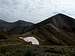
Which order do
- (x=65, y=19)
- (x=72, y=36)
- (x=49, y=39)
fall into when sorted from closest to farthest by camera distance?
(x=49, y=39), (x=72, y=36), (x=65, y=19)

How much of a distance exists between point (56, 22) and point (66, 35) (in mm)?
29060

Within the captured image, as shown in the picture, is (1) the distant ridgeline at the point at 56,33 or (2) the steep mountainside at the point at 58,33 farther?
(2) the steep mountainside at the point at 58,33

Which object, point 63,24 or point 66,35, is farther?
point 63,24

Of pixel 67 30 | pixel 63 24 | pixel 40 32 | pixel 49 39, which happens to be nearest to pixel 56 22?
pixel 63 24

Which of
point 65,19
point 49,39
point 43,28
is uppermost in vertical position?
point 65,19

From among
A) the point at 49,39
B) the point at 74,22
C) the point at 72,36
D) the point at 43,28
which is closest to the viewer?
the point at 49,39

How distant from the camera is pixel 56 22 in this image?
455 feet

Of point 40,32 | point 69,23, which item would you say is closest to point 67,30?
point 69,23

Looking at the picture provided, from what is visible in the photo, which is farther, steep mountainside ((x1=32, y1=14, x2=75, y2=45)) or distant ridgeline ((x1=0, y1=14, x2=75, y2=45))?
steep mountainside ((x1=32, y1=14, x2=75, y2=45))

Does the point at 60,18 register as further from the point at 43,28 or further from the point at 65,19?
the point at 43,28

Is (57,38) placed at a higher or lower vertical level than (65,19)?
lower

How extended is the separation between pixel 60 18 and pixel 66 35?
36595 mm

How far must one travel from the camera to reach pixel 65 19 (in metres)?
142

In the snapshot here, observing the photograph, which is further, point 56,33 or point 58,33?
point 56,33
